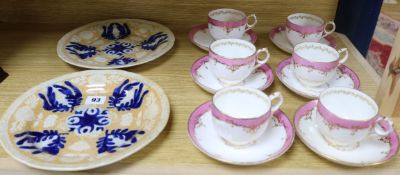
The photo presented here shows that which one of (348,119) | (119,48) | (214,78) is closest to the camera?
(348,119)

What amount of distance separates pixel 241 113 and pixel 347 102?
0.54 ft

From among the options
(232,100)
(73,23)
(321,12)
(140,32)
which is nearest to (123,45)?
(140,32)

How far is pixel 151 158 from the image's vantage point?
525 mm

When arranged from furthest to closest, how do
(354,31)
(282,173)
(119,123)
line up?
(354,31)
(119,123)
(282,173)

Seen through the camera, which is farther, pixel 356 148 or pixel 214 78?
pixel 214 78

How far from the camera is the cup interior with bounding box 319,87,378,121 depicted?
1.82 ft

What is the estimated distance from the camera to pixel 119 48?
0.81 metres

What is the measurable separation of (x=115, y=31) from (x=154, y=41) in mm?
112

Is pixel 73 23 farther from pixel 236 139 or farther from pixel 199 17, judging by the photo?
pixel 236 139

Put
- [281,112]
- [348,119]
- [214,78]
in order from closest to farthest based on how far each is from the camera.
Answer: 1. [348,119]
2. [281,112]
3. [214,78]

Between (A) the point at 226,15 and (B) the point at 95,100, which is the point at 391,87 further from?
(B) the point at 95,100

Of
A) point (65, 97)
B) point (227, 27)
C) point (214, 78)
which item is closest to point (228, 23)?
point (227, 27)

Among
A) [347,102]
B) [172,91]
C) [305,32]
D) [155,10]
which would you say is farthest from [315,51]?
[155,10]

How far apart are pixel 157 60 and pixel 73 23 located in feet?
0.92
